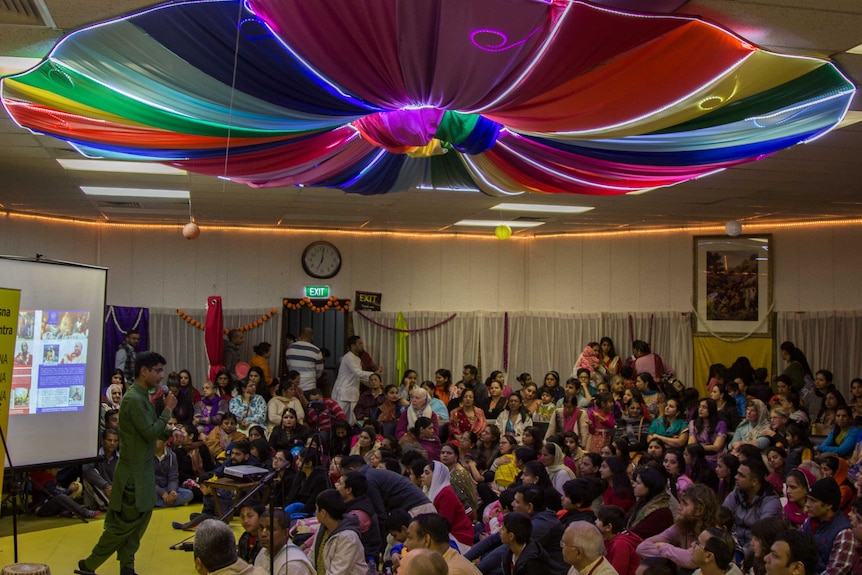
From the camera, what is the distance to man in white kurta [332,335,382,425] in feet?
41.1

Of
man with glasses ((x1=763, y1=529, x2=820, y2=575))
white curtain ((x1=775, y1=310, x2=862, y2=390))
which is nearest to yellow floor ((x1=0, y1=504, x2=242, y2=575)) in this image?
man with glasses ((x1=763, y1=529, x2=820, y2=575))

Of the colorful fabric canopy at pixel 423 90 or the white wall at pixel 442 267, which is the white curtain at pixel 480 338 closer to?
the white wall at pixel 442 267

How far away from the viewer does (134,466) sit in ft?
20.0

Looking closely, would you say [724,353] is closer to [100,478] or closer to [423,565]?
[100,478]

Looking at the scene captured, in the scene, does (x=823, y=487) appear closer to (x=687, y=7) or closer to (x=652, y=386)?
(x=687, y=7)

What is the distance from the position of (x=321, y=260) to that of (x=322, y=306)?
2.24ft

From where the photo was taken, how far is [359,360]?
1274cm

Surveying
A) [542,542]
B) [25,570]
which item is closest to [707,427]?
[542,542]

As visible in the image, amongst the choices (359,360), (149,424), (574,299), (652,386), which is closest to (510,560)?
(149,424)

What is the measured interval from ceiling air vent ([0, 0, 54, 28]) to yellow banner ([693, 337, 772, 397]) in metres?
10.1

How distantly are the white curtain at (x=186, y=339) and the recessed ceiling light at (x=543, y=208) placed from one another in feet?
14.5

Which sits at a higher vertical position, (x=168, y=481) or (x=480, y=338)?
(x=480, y=338)

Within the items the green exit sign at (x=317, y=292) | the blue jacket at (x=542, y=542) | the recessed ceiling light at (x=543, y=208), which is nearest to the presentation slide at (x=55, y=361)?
the blue jacket at (x=542, y=542)

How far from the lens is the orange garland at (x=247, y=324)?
12.8m
